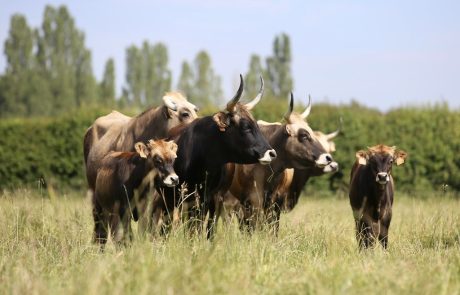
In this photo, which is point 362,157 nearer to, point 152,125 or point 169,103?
point 169,103

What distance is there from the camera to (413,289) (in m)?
5.14

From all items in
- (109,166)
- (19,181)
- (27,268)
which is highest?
(109,166)

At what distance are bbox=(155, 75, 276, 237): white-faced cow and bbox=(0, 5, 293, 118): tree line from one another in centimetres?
2996

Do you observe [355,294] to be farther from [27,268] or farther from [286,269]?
[27,268]

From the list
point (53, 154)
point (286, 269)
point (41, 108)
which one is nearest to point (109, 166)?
point (286, 269)

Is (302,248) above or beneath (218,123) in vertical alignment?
beneath

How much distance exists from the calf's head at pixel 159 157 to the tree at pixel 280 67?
42.2 meters

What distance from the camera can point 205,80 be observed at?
57469mm

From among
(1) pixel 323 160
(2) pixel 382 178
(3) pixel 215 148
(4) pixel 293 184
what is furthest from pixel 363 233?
(4) pixel 293 184

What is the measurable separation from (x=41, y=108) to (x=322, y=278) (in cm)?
3868

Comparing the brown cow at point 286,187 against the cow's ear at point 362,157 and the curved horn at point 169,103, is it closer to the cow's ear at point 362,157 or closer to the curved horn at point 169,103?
the cow's ear at point 362,157

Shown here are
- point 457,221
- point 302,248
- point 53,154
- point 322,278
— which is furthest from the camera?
point 53,154

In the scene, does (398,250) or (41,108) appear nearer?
(398,250)

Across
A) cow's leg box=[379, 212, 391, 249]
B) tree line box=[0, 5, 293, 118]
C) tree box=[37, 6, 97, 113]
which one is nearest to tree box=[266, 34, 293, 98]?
tree line box=[0, 5, 293, 118]
